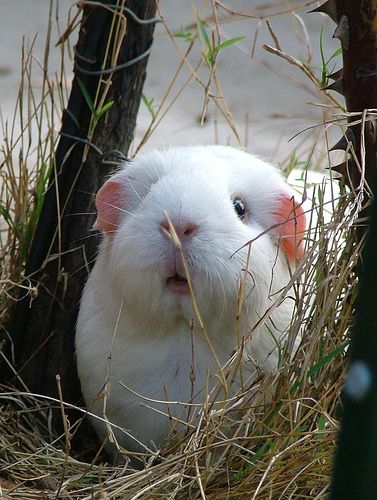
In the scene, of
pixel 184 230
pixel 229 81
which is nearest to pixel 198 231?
pixel 184 230

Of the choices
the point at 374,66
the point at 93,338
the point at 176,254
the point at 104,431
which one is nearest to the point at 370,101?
the point at 374,66

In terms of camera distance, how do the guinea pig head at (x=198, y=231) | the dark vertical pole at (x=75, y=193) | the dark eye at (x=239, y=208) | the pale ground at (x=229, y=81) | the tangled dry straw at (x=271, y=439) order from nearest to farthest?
the tangled dry straw at (x=271, y=439)
the guinea pig head at (x=198, y=231)
the dark eye at (x=239, y=208)
the dark vertical pole at (x=75, y=193)
the pale ground at (x=229, y=81)

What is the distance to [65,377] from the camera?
117 inches

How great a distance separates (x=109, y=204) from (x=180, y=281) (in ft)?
1.27

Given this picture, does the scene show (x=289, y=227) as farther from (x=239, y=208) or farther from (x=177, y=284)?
(x=177, y=284)

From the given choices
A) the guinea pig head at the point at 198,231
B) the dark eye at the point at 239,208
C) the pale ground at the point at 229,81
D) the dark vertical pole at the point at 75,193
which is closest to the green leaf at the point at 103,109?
the dark vertical pole at the point at 75,193

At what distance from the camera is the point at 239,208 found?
2480 mm

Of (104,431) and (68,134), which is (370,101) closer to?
(68,134)

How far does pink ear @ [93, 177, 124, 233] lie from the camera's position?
8.54 ft

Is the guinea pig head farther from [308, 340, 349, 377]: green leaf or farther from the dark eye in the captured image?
[308, 340, 349, 377]: green leaf

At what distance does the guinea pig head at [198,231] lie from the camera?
2240 millimetres

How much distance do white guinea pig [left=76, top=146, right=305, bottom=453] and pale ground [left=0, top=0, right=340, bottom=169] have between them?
236 cm

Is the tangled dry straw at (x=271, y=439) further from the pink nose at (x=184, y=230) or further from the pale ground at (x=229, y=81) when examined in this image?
the pale ground at (x=229, y=81)

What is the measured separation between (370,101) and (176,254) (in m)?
0.61
